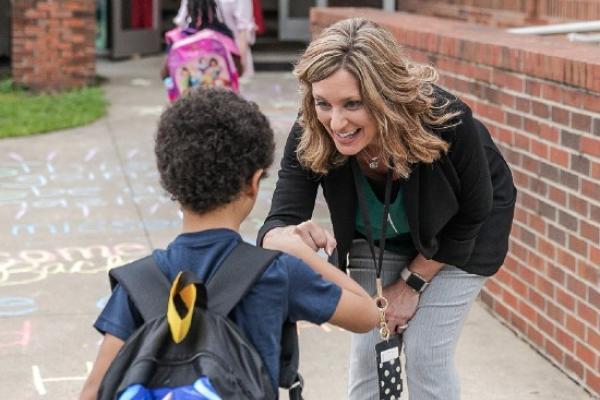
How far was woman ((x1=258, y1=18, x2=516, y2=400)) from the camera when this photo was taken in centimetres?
320

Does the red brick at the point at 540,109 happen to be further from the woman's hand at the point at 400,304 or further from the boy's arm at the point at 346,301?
the boy's arm at the point at 346,301

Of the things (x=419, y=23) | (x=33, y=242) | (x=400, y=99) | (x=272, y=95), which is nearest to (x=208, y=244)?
(x=400, y=99)

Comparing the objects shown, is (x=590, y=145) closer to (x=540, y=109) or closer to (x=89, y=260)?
(x=540, y=109)

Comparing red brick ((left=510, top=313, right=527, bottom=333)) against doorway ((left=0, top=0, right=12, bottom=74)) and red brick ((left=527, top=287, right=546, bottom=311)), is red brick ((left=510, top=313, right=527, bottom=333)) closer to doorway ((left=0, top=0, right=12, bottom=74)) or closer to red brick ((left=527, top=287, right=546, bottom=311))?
red brick ((left=527, top=287, right=546, bottom=311))

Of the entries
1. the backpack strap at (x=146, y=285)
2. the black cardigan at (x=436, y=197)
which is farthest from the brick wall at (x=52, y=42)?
the backpack strap at (x=146, y=285)

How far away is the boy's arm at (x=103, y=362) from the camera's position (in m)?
2.63

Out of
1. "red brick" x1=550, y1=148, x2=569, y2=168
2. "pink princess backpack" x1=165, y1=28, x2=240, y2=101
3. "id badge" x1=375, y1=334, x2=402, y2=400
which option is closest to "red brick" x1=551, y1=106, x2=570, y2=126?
"red brick" x1=550, y1=148, x2=569, y2=168

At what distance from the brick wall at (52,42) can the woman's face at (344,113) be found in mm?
10138

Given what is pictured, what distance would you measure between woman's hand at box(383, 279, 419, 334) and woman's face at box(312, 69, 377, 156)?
559 millimetres

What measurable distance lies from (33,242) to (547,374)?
3311mm

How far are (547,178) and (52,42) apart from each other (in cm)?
858

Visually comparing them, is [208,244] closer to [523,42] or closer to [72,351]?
[72,351]

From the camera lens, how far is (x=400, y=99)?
323 cm

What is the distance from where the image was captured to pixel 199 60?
27.0 ft
